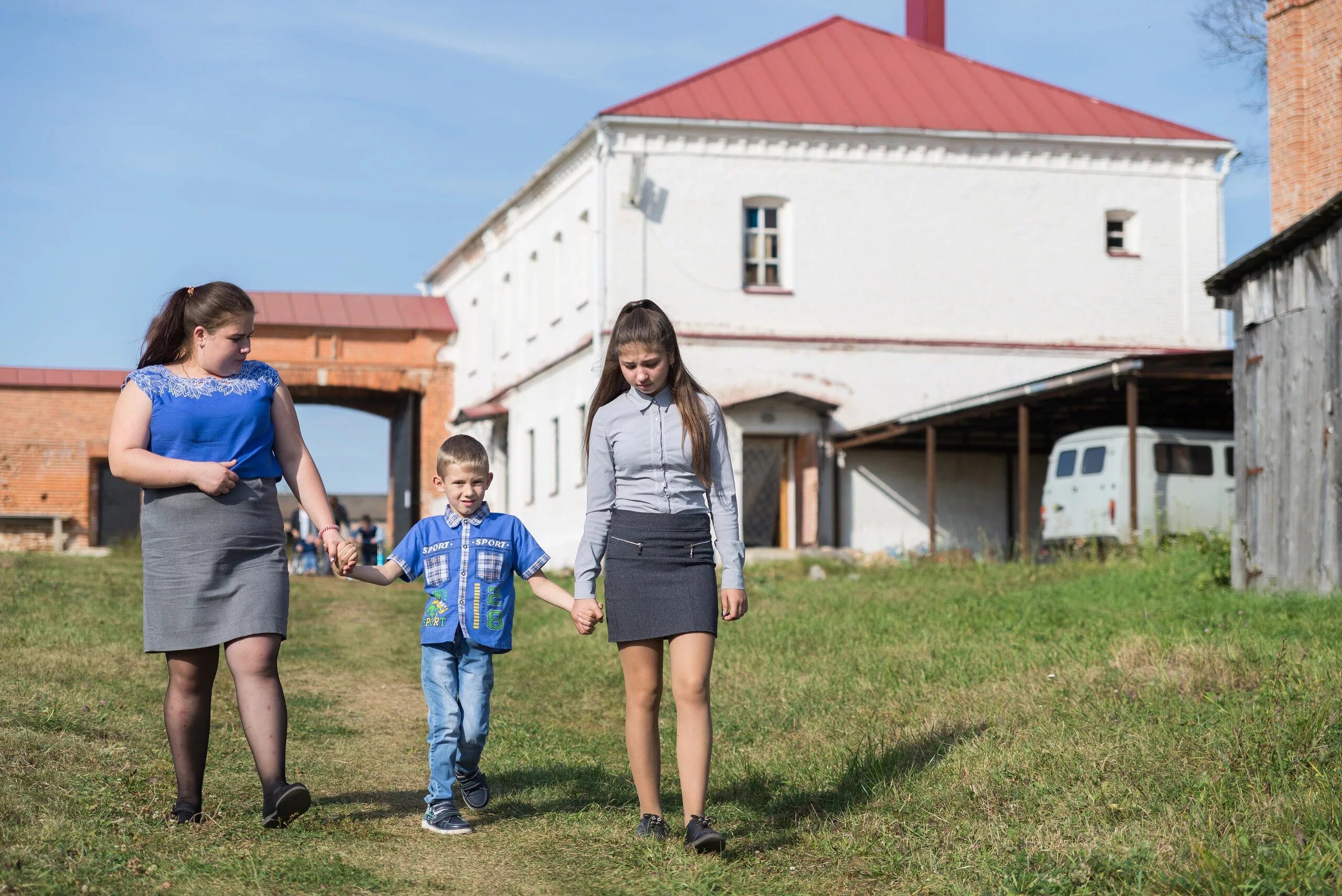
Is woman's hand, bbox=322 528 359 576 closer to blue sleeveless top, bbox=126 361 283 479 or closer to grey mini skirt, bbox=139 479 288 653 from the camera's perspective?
grey mini skirt, bbox=139 479 288 653

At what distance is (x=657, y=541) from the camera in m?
5.52

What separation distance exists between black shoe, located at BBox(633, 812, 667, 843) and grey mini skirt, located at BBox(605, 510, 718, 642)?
674mm

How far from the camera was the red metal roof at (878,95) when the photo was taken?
26828 millimetres

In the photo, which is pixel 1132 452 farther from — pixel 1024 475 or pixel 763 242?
pixel 763 242

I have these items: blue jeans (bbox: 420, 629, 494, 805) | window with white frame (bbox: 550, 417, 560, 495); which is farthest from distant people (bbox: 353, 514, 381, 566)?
blue jeans (bbox: 420, 629, 494, 805)

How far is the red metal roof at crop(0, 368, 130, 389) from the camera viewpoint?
115 ft

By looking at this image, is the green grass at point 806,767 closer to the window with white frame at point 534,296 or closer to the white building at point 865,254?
the white building at point 865,254

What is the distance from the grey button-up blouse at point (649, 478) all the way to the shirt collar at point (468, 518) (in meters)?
0.64

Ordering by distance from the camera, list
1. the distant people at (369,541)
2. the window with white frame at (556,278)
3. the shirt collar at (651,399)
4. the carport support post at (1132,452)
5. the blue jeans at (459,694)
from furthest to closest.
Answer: the window with white frame at (556,278) → the distant people at (369,541) → the carport support post at (1132,452) → the blue jeans at (459,694) → the shirt collar at (651,399)

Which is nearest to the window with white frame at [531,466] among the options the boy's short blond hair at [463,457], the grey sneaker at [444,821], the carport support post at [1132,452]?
the carport support post at [1132,452]

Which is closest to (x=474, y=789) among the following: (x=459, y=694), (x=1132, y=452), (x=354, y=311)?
(x=459, y=694)

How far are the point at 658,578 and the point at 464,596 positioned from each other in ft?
3.01

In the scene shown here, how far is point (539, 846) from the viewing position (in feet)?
18.3

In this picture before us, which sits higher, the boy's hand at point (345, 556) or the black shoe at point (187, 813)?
the boy's hand at point (345, 556)
